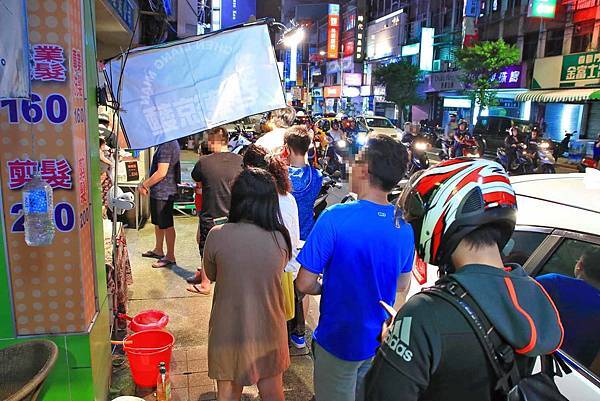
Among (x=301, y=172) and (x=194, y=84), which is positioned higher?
(x=194, y=84)

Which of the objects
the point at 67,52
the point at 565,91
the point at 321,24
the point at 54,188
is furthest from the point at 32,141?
the point at 321,24

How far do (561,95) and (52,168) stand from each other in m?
25.3

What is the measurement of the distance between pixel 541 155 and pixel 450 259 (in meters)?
13.4

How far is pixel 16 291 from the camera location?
2666 millimetres

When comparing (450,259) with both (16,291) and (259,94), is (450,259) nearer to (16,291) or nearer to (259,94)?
(16,291)

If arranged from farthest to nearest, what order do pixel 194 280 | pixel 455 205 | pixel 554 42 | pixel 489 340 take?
pixel 554 42, pixel 194 280, pixel 455 205, pixel 489 340

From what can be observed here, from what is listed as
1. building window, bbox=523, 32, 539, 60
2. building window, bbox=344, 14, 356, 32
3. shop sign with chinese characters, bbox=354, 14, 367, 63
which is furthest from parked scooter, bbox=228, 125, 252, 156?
building window, bbox=344, 14, 356, 32

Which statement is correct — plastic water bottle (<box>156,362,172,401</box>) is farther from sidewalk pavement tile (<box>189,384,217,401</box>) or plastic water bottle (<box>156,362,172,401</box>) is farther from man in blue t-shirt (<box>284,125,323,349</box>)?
man in blue t-shirt (<box>284,125,323,349</box>)

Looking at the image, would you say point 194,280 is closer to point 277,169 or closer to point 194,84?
point 277,169

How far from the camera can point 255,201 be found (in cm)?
283

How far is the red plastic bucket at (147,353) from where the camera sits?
3.64 meters

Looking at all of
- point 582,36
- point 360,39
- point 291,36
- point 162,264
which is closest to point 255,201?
point 162,264

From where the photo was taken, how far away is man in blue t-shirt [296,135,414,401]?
2521 millimetres

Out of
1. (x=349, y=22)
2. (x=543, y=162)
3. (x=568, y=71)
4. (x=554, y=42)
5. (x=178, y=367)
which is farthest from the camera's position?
(x=349, y=22)
